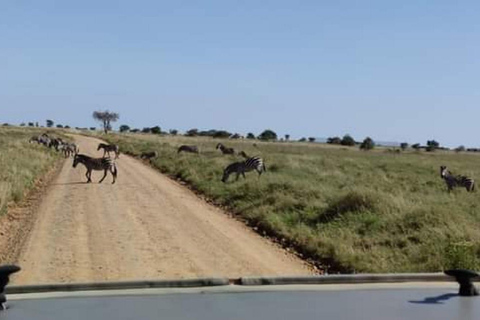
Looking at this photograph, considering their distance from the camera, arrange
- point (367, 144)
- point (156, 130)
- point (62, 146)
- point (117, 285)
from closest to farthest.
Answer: point (117, 285) → point (62, 146) → point (367, 144) → point (156, 130)

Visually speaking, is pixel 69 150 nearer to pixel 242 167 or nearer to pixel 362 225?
pixel 242 167

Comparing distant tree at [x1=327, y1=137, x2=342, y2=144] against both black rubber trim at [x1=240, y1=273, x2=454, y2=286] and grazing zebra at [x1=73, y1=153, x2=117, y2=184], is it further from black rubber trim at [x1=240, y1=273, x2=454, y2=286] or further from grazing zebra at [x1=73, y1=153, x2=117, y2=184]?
black rubber trim at [x1=240, y1=273, x2=454, y2=286]

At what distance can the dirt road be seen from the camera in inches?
476

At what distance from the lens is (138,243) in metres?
15.0

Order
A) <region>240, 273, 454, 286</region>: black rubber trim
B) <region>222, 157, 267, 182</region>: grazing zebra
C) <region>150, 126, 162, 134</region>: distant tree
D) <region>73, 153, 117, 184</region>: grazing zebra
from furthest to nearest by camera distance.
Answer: <region>150, 126, 162, 134</region>: distant tree, <region>222, 157, 267, 182</region>: grazing zebra, <region>73, 153, 117, 184</region>: grazing zebra, <region>240, 273, 454, 286</region>: black rubber trim

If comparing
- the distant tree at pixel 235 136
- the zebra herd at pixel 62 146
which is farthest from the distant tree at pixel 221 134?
the zebra herd at pixel 62 146

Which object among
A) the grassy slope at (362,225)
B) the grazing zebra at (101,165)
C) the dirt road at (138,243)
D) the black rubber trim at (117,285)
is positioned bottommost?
the dirt road at (138,243)

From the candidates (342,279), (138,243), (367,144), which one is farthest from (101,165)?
(367,144)

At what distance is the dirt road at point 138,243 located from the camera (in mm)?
12102

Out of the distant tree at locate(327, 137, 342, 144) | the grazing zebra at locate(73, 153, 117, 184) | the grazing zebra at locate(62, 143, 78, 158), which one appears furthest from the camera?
the distant tree at locate(327, 137, 342, 144)

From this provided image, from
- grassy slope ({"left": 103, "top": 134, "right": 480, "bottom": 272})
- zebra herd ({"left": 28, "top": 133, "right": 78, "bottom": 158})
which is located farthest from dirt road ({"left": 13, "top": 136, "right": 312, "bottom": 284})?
zebra herd ({"left": 28, "top": 133, "right": 78, "bottom": 158})

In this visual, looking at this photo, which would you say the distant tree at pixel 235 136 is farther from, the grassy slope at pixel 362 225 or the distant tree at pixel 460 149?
the grassy slope at pixel 362 225

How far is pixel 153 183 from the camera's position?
96.6 feet

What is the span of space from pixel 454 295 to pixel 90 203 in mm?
18636
